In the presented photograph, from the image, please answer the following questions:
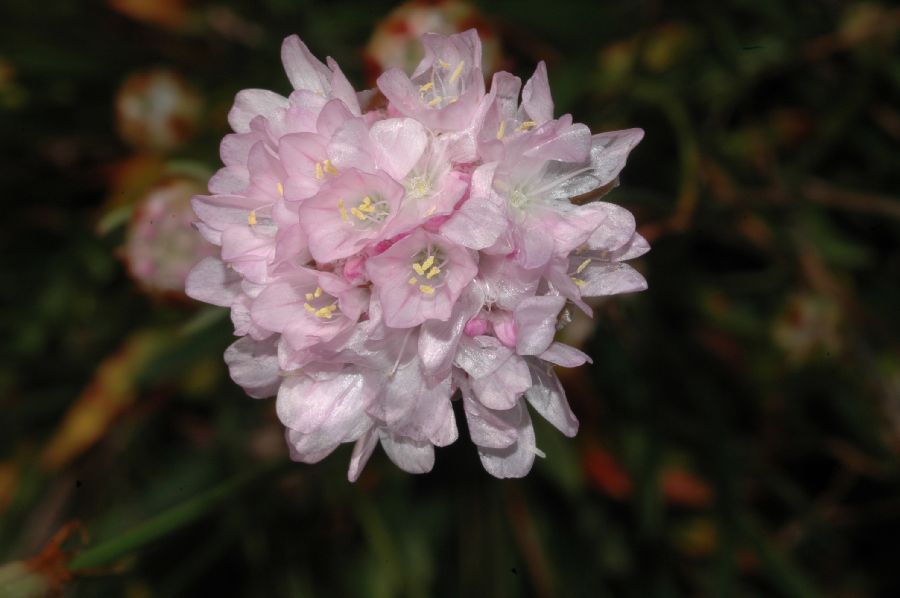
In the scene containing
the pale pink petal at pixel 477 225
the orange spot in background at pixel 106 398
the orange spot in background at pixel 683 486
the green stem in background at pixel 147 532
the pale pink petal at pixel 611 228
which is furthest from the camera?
the orange spot in background at pixel 683 486

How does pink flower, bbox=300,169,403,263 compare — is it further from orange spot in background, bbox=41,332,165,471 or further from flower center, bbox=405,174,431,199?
orange spot in background, bbox=41,332,165,471

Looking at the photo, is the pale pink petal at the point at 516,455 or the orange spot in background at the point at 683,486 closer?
the pale pink petal at the point at 516,455

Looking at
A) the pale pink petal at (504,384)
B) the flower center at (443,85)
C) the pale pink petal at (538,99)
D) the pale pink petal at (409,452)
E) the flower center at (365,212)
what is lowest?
the pale pink petal at (409,452)

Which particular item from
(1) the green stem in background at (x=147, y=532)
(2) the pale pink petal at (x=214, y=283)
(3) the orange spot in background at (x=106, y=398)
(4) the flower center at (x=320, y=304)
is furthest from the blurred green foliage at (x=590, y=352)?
(4) the flower center at (x=320, y=304)

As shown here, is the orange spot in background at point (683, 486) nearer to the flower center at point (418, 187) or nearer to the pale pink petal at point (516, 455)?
the pale pink petal at point (516, 455)

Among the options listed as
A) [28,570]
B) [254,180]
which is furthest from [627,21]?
[28,570]

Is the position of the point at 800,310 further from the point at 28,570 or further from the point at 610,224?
the point at 28,570

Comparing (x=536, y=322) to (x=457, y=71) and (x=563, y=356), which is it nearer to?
(x=563, y=356)

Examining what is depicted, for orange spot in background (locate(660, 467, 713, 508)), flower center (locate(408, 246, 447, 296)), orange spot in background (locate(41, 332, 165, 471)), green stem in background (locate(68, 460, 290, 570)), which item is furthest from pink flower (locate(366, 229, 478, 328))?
orange spot in background (locate(660, 467, 713, 508))
